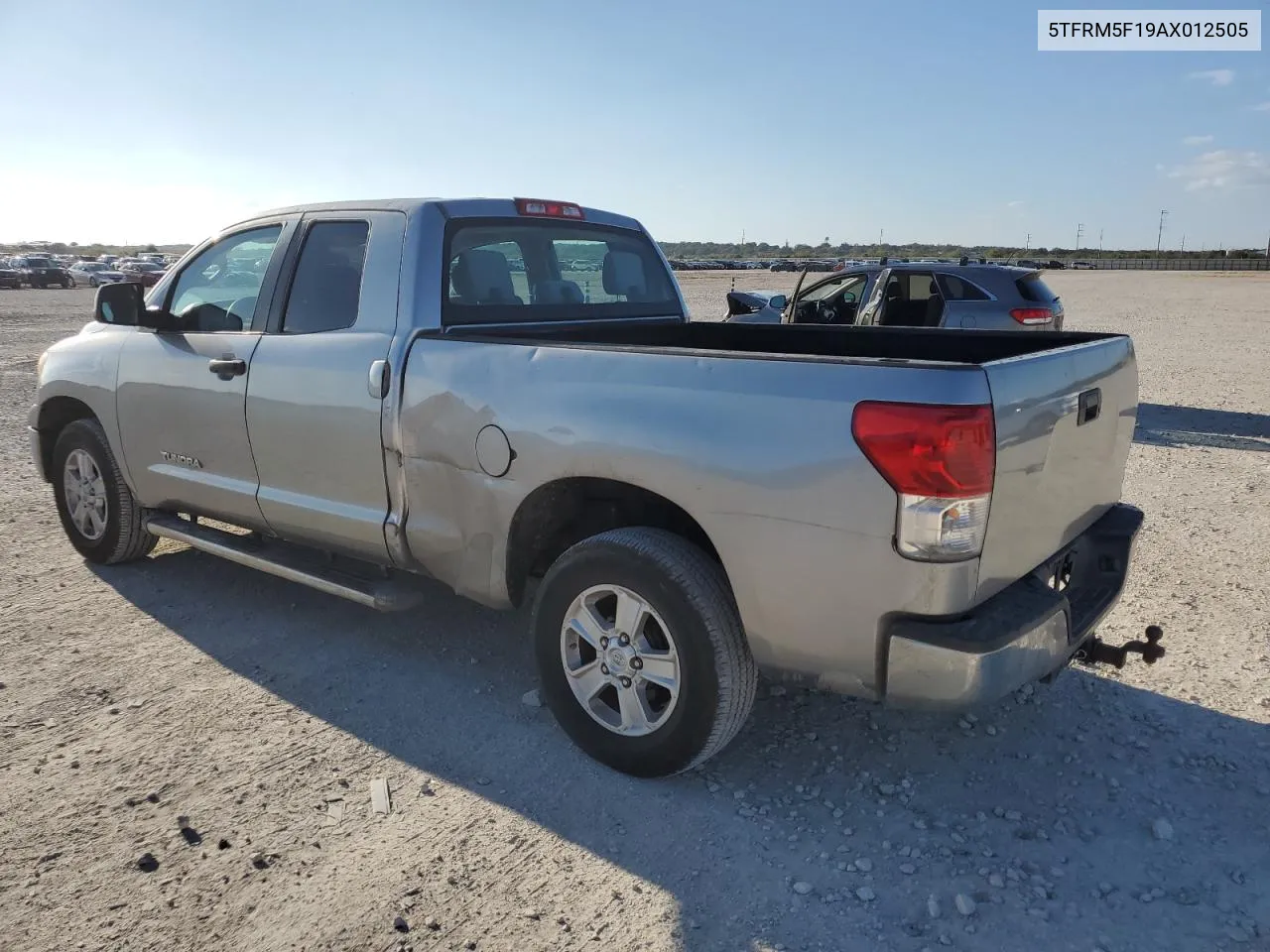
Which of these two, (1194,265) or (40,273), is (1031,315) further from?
(1194,265)

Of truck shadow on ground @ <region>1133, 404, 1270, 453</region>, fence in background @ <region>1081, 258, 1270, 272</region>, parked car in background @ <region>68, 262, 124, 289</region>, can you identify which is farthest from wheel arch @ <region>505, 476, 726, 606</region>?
fence in background @ <region>1081, 258, 1270, 272</region>

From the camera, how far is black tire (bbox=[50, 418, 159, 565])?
5.10m

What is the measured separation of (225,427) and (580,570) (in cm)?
214

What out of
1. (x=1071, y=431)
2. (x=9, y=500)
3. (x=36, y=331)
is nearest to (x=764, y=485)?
(x=1071, y=431)

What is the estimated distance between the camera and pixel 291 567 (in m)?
4.17

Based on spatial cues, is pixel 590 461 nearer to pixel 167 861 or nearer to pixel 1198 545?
pixel 167 861

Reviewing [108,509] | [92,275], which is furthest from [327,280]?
[92,275]

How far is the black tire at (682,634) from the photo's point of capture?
2.93m

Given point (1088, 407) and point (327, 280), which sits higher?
point (327, 280)

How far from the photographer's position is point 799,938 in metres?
2.47

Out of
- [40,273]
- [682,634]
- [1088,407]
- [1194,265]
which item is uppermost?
[40,273]

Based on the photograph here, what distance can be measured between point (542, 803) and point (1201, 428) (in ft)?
28.6

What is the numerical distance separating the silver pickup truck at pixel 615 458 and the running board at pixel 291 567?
0.07 ft

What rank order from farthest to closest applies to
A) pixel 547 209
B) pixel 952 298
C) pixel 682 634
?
1. pixel 952 298
2. pixel 547 209
3. pixel 682 634
